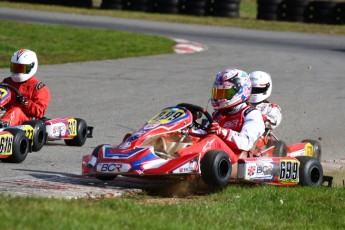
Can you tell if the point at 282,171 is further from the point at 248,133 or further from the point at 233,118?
the point at 233,118

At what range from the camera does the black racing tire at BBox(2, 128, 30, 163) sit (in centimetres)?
872

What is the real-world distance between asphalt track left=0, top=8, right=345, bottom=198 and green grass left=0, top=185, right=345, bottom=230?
4.14 feet

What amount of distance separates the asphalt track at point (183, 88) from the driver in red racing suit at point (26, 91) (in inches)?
16.6

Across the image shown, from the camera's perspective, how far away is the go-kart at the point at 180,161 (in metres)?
7.44

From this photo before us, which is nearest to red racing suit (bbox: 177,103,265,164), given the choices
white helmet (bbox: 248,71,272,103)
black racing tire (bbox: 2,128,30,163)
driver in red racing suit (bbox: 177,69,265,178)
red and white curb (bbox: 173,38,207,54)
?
driver in red racing suit (bbox: 177,69,265,178)

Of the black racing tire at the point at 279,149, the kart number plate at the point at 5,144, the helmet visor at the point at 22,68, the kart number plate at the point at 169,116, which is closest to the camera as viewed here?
the kart number plate at the point at 169,116

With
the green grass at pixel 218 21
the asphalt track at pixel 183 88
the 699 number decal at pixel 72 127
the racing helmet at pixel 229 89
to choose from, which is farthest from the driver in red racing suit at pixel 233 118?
the green grass at pixel 218 21

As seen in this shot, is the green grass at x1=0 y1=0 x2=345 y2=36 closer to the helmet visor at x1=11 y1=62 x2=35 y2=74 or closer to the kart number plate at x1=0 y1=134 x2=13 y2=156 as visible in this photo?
the helmet visor at x1=11 y1=62 x2=35 y2=74

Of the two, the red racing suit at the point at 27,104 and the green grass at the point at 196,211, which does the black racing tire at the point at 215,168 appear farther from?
the red racing suit at the point at 27,104

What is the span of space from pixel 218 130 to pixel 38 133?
231 centimetres

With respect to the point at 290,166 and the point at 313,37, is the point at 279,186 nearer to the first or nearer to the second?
the point at 290,166

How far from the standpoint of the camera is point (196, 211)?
20.9 feet

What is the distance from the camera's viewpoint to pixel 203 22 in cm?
2745

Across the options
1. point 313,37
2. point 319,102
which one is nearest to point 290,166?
point 319,102
